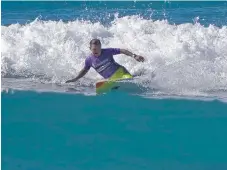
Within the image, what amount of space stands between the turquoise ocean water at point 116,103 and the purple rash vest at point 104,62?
1.42ft

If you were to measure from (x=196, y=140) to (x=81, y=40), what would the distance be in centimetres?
600

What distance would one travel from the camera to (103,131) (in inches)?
244

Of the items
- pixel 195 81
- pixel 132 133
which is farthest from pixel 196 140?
pixel 195 81

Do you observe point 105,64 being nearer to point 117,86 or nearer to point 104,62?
point 104,62

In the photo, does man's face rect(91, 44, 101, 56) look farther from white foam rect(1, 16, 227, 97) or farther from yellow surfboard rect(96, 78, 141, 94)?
white foam rect(1, 16, 227, 97)

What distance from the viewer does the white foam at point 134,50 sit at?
8.66 m

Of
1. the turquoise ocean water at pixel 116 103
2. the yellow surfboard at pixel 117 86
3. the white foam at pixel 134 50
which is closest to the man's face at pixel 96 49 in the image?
the yellow surfboard at pixel 117 86

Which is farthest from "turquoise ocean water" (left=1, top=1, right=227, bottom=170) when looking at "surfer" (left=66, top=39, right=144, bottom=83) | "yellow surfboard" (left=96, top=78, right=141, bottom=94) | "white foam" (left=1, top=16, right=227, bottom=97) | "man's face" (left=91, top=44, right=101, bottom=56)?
"man's face" (left=91, top=44, right=101, bottom=56)

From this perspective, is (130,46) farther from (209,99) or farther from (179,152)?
(179,152)

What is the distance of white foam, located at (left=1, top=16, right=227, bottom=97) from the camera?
28.4 feet

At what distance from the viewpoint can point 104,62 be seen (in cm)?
806

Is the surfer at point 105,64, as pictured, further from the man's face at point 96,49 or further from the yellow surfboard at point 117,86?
the yellow surfboard at point 117,86

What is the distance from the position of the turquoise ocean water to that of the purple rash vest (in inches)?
17.0

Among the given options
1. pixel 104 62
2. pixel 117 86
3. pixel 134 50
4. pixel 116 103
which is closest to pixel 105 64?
pixel 104 62
